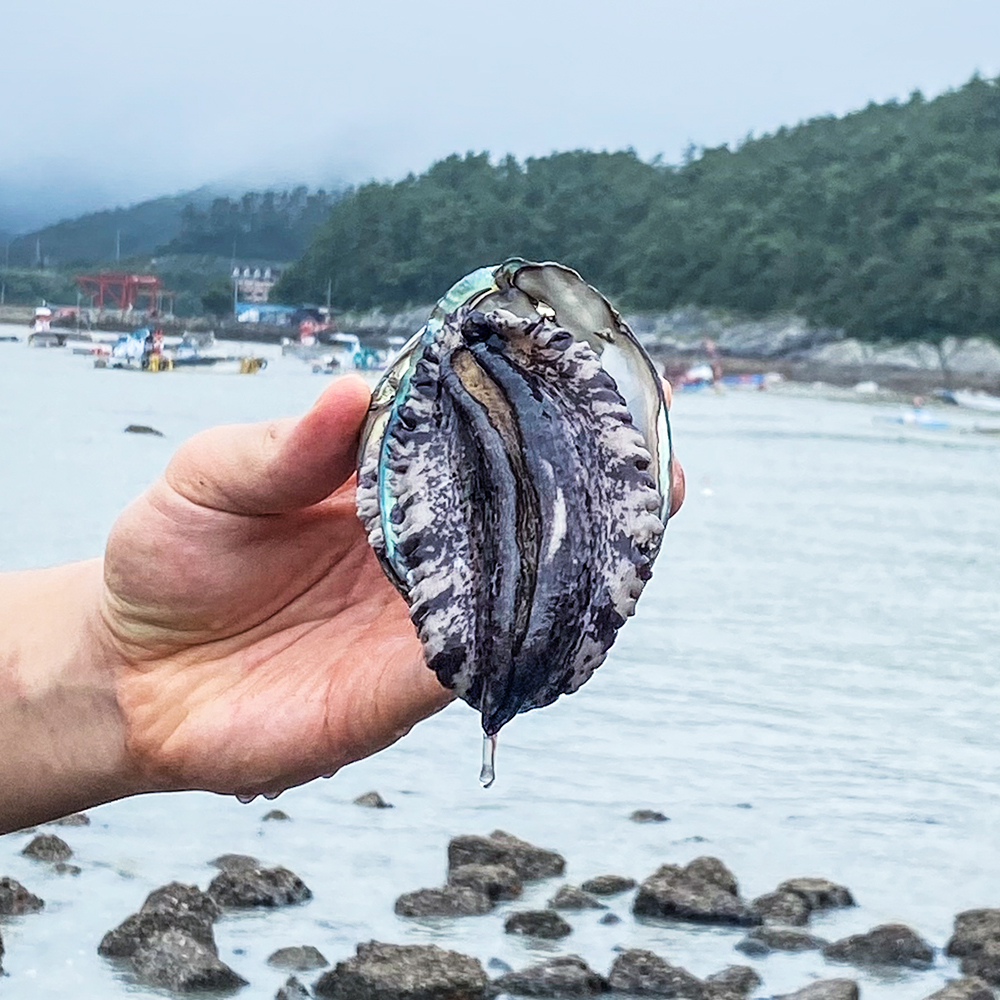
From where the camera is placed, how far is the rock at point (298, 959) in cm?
489

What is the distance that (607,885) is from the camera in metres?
5.79

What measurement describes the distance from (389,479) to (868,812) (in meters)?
6.13

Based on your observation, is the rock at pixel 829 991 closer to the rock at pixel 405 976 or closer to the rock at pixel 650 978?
the rock at pixel 650 978

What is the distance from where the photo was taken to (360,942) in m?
5.16

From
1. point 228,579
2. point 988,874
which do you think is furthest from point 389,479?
point 988,874

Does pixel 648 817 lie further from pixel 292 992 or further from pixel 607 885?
pixel 292 992

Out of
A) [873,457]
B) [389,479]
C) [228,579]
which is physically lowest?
[873,457]

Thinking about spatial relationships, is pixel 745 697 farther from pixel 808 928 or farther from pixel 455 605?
pixel 455 605

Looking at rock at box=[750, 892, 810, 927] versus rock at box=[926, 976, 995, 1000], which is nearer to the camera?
rock at box=[926, 976, 995, 1000]

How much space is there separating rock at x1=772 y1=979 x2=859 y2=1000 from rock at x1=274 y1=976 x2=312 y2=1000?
45.6 inches

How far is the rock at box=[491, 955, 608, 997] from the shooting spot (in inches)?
188

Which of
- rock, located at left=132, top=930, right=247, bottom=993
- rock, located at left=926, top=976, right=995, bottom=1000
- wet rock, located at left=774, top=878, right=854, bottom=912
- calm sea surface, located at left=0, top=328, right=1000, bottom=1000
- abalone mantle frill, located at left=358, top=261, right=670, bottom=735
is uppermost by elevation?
abalone mantle frill, located at left=358, top=261, right=670, bottom=735

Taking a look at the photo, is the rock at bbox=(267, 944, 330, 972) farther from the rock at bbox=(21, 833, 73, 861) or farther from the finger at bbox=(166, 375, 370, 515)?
the finger at bbox=(166, 375, 370, 515)

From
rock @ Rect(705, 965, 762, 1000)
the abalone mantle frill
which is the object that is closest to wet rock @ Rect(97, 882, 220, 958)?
rock @ Rect(705, 965, 762, 1000)
